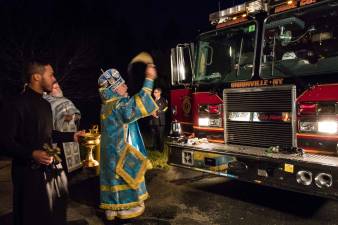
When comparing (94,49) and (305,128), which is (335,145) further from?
(94,49)

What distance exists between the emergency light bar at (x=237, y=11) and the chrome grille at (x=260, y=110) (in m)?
1.15

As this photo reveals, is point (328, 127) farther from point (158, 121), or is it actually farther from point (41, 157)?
point (158, 121)

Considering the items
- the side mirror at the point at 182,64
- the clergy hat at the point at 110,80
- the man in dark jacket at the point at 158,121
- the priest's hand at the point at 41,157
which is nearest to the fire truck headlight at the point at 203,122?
the side mirror at the point at 182,64

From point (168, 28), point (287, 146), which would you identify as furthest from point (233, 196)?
point (168, 28)

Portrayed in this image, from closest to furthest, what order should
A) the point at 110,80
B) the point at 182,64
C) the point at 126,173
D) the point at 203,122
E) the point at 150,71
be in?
the point at 150,71, the point at 126,173, the point at 110,80, the point at 203,122, the point at 182,64

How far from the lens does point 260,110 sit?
4.73 m

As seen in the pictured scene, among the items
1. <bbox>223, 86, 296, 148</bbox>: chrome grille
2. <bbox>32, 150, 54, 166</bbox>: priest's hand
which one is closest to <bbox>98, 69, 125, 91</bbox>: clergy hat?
<bbox>32, 150, 54, 166</bbox>: priest's hand

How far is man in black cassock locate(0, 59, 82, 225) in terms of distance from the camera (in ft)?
8.64

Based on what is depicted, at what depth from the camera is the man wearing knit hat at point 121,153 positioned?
12.2 feet

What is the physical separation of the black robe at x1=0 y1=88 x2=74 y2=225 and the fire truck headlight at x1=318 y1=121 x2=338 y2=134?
301cm

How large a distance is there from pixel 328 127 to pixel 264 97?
923 mm

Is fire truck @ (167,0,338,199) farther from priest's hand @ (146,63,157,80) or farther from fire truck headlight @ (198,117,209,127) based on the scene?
priest's hand @ (146,63,157,80)

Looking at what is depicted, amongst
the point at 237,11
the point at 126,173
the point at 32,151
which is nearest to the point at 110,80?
the point at 126,173

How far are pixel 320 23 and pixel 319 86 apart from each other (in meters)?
0.95
